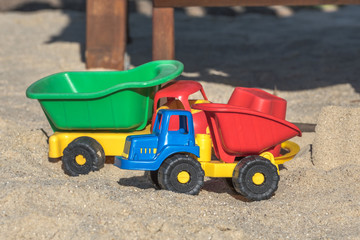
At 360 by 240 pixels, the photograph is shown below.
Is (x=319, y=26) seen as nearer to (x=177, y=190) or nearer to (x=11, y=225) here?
(x=177, y=190)

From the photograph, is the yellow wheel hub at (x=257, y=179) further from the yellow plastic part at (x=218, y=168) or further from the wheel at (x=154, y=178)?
the wheel at (x=154, y=178)

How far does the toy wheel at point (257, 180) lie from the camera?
10.8 ft

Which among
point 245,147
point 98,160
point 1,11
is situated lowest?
point 1,11

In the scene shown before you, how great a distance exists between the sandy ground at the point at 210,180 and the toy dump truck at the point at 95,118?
0.39ft

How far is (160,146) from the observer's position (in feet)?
10.8

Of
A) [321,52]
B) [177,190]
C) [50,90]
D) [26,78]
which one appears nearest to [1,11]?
[26,78]

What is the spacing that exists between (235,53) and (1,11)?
200 inches

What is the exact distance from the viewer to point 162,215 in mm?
2832

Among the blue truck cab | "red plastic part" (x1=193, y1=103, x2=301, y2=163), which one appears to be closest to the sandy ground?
the blue truck cab

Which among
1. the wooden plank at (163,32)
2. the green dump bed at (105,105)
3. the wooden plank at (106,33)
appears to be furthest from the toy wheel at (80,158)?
the wooden plank at (106,33)

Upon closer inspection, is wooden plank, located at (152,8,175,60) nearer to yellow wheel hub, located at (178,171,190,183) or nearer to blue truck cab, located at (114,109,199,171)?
blue truck cab, located at (114,109,199,171)

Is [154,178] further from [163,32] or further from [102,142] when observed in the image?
[163,32]

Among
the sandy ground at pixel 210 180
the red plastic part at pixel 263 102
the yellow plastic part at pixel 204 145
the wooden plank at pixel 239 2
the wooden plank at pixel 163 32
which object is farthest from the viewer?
the wooden plank at pixel 163 32

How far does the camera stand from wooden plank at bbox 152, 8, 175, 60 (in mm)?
5172
